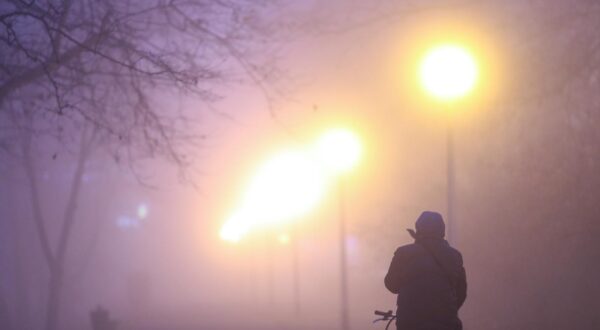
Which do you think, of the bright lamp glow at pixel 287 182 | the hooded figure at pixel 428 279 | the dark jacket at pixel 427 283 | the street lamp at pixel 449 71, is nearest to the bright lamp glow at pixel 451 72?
the street lamp at pixel 449 71

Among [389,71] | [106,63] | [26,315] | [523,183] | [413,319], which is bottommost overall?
[26,315]

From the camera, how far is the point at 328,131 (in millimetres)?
15586

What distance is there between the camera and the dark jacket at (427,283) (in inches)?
228

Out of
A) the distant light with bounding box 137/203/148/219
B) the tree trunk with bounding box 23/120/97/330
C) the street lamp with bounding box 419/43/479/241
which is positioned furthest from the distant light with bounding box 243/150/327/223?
the distant light with bounding box 137/203/148/219

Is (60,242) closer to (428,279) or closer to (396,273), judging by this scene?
(396,273)

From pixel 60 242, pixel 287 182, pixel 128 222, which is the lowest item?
pixel 60 242

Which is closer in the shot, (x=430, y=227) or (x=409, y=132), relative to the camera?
(x=430, y=227)

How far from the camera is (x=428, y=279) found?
5789mm

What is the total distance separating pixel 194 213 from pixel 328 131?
47728 mm

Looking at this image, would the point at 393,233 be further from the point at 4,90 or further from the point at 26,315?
the point at 26,315

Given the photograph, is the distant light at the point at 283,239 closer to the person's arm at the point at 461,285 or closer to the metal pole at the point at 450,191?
the metal pole at the point at 450,191

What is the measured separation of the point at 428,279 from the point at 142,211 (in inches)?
2381

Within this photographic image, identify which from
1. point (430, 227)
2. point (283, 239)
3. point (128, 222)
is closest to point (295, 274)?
point (283, 239)

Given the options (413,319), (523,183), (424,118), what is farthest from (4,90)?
(424,118)
